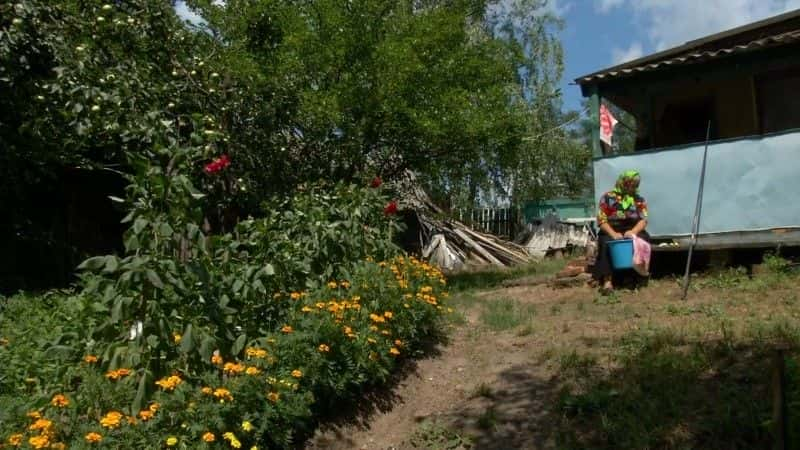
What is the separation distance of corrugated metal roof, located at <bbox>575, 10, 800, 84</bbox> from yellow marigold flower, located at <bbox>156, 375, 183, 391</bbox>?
7.56 meters

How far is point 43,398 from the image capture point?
3.57m

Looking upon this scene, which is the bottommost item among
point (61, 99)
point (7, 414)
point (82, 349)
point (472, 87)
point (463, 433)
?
point (463, 433)

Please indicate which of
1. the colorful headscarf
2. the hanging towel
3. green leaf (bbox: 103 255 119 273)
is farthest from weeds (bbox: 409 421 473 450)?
the colorful headscarf

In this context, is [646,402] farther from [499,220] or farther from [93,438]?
[499,220]

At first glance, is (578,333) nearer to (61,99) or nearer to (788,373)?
(788,373)

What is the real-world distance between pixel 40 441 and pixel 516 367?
3414mm

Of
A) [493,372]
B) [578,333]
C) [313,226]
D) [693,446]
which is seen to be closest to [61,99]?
[313,226]

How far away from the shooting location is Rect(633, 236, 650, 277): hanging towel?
7766mm

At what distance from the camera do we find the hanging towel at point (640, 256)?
777 centimetres

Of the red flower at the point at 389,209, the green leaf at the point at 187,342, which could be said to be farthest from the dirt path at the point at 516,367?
the red flower at the point at 389,209

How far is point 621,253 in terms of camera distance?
305 inches

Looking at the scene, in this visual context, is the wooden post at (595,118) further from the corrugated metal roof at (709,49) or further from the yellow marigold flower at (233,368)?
the yellow marigold flower at (233,368)

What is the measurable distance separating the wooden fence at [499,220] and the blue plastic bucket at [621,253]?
537 inches

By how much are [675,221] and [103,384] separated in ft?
23.4
